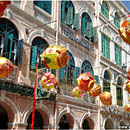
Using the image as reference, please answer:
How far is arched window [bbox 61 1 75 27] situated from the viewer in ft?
51.1

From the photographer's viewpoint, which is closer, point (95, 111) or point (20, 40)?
point (20, 40)

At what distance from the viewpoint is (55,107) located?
12922mm

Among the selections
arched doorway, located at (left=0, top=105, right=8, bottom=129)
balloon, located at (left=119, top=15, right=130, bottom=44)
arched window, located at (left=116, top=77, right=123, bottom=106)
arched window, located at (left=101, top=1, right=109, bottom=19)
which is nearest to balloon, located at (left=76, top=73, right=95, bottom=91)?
balloon, located at (left=119, top=15, right=130, bottom=44)

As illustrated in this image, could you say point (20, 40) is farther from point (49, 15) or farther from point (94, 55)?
point (94, 55)

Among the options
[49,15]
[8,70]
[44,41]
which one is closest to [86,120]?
[44,41]

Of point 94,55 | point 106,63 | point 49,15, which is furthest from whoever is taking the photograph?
point 106,63

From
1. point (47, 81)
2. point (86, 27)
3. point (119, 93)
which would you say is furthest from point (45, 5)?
point (119, 93)

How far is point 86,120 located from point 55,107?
4504 mm

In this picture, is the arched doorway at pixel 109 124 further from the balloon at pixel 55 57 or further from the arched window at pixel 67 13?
the balloon at pixel 55 57

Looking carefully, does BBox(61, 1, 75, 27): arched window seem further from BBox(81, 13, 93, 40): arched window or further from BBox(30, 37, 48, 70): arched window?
BBox(30, 37, 48, 70): arched window

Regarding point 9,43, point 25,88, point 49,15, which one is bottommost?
point 25,88

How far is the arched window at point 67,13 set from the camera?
1556cm

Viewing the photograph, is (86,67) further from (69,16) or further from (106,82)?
(69,16)

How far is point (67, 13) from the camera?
16.1 meters
